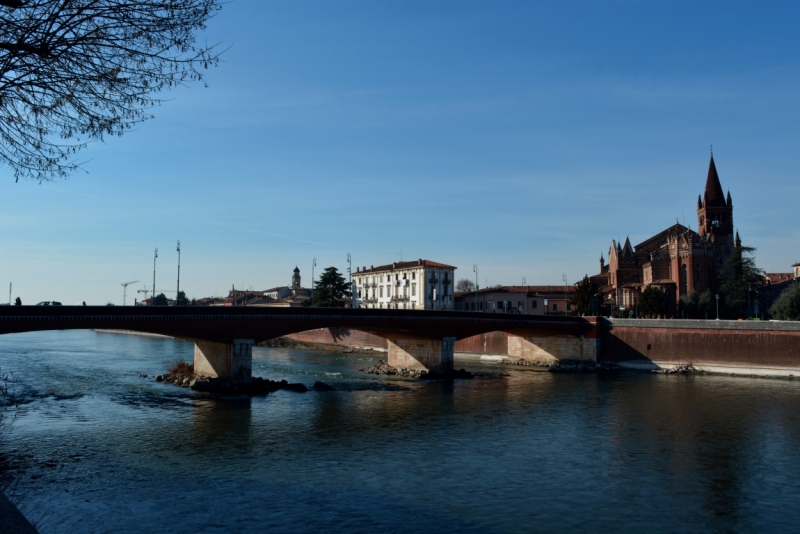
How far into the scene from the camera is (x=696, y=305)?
2665 inches

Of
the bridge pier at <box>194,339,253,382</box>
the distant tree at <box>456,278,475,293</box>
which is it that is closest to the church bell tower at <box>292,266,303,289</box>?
the distant tree at <box>456,278,475,293</box>

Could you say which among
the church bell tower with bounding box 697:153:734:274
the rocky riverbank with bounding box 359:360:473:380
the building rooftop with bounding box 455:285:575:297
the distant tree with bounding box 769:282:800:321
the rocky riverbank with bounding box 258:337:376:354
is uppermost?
the church bell tower with bounding box 697:153:734:274

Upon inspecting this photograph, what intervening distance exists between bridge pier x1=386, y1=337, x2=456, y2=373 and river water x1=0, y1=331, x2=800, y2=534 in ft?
26.7

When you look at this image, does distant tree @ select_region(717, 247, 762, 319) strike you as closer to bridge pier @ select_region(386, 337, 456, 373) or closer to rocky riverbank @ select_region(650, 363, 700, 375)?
rocky riverbank @ select_region(650, 363, 700, 375)

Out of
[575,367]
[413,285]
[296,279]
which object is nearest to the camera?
[575,367]

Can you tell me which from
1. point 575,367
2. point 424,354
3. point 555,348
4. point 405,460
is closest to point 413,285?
point 555,348

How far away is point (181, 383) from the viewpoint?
36.5 metres

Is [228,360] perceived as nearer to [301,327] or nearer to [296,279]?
[301,327]

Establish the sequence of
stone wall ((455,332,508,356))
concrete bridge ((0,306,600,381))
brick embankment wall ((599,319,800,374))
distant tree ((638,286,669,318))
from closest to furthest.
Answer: concrete bridge ((0,306,600,381)) < brick embankment wall ((599,319,800,374)) < stone wall ((455,332,508,356)) < distant tree ((638,286,669,318))

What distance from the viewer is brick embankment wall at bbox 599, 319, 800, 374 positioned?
43750 mm

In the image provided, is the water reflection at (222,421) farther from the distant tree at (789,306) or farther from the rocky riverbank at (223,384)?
the distant tree at (789,306)

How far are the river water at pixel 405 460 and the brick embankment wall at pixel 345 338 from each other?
29.3m

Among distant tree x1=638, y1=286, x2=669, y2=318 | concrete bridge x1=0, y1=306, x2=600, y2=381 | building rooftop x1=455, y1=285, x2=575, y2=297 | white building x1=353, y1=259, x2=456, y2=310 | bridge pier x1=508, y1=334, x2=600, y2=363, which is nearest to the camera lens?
concrete bridge x1=0, y1=306, x2=600, y2=381

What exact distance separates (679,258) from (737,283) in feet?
20.3
